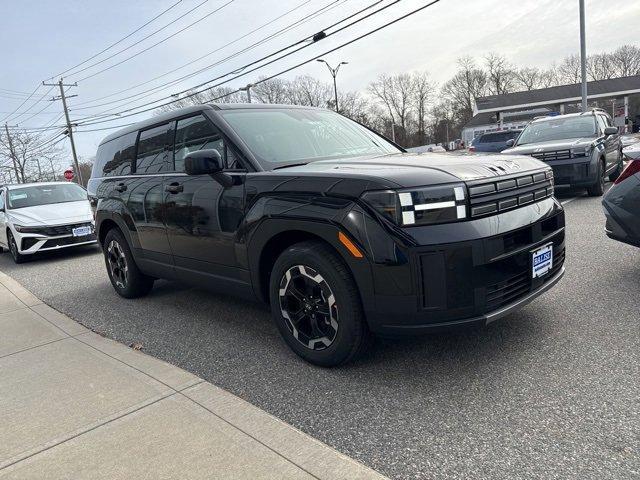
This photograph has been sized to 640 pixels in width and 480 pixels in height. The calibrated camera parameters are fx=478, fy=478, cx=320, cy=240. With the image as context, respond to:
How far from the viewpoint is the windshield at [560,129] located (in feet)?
32.7

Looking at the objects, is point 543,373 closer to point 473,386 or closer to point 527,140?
point 473,386

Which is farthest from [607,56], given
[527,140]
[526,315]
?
[526,315]

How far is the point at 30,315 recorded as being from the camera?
17.2ft

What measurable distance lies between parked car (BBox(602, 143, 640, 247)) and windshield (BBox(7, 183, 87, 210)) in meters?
10.2

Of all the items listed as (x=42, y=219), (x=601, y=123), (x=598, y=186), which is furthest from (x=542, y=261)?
(x=42, y=219)

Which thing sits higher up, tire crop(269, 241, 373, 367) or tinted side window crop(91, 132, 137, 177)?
tinted side window crop(91, 132, 137, 177)

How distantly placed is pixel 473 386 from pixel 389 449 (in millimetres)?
754

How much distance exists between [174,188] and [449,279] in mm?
2586

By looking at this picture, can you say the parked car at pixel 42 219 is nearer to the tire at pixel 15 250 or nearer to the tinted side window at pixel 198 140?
the tire at pixel 15 250

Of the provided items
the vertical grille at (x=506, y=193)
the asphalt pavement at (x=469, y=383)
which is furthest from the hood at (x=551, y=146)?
the vertical grille at (x=506, y=193)

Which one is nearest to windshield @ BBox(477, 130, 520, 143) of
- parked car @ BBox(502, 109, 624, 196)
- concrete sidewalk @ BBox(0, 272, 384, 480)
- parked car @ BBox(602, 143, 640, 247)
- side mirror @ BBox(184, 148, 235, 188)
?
parked car @ BBox(502, 109, 624, 196)

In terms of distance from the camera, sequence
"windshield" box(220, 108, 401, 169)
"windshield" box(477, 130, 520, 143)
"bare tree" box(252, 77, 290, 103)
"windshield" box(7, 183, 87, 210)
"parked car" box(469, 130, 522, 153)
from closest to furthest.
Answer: "windshield" box(220, 108, 401, 169) → "windshield" box(7, 183, 87, 210) → "parked car" box(469, 130, 522, 153) → "windshield" box(477, 130, 520, 143) → "bare tree" box(252, 77, 290, 103)

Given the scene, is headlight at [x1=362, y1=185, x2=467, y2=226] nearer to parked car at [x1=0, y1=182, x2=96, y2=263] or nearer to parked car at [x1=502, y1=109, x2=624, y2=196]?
parked car at [x1=502, y1=109, x2=624, y2=196]

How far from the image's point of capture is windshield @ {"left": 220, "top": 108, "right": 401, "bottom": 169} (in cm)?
364
